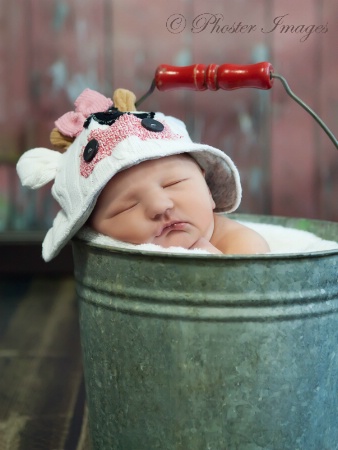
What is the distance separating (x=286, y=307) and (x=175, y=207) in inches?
8.7

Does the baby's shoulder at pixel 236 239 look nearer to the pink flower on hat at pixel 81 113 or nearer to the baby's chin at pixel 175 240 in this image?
the baby's chin at pixel 175 240

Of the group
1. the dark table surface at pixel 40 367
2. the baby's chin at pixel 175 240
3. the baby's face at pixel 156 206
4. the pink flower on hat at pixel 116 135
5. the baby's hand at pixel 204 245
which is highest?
the pink flower on hat at pixel 116 135

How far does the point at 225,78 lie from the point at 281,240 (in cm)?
27

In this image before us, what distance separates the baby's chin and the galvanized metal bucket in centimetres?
10

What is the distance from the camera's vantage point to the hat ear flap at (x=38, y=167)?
3.89ft

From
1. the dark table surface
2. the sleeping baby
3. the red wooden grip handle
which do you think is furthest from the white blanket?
the dark table surface

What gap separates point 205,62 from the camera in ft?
7.30

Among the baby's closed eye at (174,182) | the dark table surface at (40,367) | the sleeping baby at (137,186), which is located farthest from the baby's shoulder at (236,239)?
the dark table surface at (40,367)

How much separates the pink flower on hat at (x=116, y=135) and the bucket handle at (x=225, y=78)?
136 mm

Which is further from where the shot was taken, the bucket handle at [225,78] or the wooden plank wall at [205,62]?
the wooden plank wall at [205,62]

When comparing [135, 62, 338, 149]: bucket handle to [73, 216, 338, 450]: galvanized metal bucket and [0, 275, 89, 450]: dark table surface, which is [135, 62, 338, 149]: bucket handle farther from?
[0, 275, 89, 450]: dark table surface

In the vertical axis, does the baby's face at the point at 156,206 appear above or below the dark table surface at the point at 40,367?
above

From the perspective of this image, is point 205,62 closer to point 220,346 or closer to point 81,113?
point 81,113

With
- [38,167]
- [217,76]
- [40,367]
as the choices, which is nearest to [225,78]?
[217,76]
